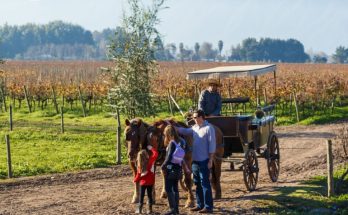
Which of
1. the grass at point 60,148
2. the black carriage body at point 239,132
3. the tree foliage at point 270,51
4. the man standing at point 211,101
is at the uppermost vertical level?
the tree foliage at point 270,51

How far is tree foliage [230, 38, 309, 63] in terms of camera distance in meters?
146

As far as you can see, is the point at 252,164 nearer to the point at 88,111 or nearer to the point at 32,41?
the point at 88,111

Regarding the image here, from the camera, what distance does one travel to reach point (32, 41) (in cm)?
18350

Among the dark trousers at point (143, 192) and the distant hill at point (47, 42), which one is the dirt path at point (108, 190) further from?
the distant hill at point (47, 42)

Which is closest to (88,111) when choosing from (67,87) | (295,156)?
(67,87)

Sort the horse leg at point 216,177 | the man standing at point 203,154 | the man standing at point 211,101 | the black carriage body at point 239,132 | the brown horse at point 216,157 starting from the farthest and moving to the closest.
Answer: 1. the man standing at point 211,101
2. the black carriage body at point 239,132
3. the horse leg at point 216,177
4. the brown horse at point 216,157
5. the man standing at point 203,154

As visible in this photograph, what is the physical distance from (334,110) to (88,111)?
1464cm

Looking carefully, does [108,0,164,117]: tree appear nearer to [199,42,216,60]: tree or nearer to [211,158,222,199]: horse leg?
[211,158,222,199]: horse leg

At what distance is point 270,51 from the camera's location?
148 metres

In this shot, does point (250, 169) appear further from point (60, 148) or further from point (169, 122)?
point (60, 148)

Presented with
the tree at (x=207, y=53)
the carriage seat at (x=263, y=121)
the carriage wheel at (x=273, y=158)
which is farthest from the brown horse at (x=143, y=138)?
the tree at (x=207, y=53)

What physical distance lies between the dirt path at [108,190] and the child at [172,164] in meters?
0.51

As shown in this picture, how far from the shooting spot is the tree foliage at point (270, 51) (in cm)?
14638

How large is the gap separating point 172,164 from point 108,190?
352cm
